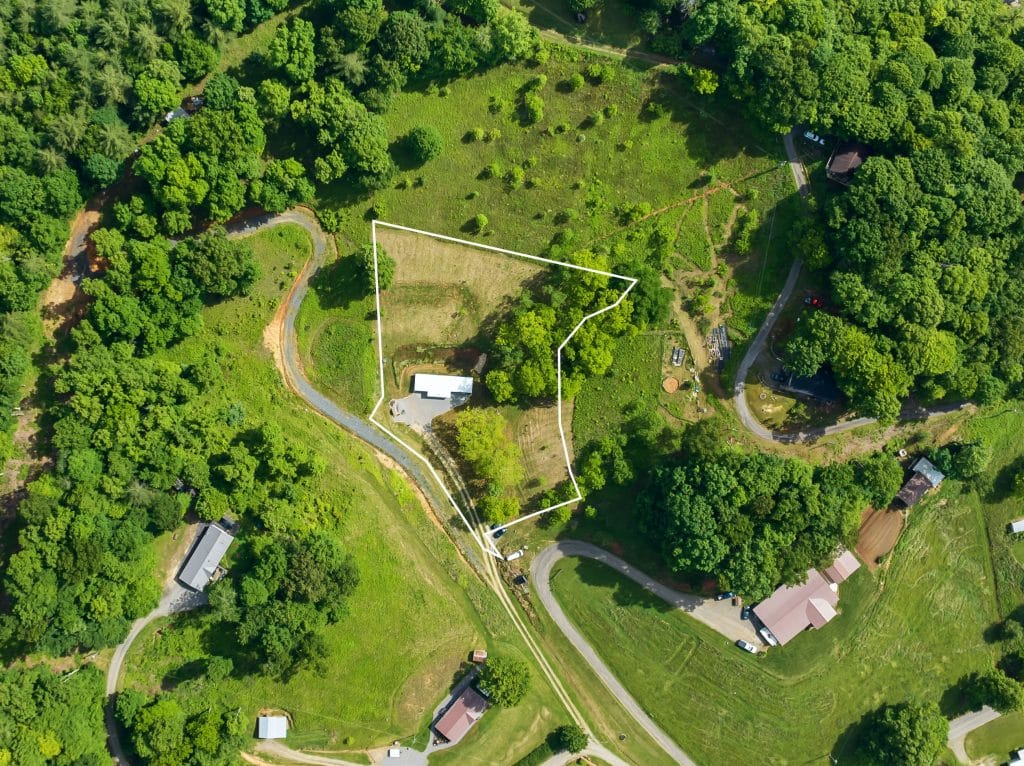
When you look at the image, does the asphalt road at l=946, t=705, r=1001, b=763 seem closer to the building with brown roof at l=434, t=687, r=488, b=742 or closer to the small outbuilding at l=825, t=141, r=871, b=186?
the building with brown roof at l=434, t=687, r=488, b=742

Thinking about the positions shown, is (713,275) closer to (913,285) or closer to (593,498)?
(913,285)

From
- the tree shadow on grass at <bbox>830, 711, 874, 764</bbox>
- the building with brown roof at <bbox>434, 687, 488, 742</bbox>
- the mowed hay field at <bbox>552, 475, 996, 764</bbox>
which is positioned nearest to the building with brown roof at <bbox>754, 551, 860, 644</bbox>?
the mowed hay field at <bbox>552, 475, 996, 764</bbox>

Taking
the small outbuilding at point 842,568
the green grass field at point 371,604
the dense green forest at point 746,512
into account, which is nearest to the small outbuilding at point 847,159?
the dense green forest at point 746,512

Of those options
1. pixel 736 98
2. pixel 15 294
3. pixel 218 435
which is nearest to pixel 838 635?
pixel 736 98

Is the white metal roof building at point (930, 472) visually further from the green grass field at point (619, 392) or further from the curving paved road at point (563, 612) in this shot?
the green grass field at point (619, 392)

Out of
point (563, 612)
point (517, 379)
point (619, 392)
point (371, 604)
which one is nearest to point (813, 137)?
point (619, 392)
